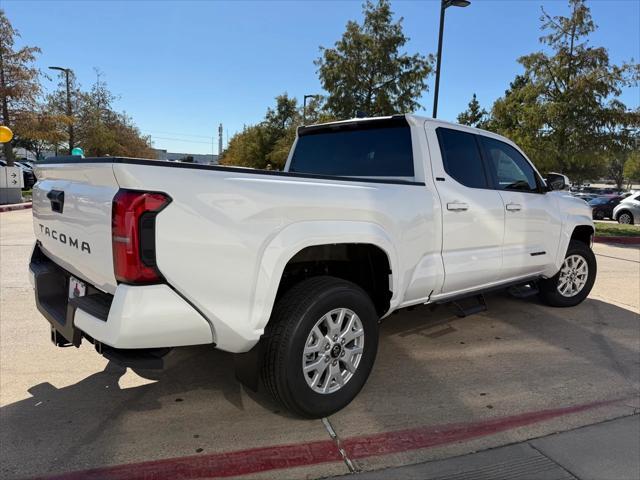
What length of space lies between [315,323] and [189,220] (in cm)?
100

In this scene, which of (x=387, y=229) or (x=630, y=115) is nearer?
(x=387, y=229)

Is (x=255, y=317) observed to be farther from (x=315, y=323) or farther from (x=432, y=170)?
(x=432, y=170)

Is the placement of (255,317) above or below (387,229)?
below

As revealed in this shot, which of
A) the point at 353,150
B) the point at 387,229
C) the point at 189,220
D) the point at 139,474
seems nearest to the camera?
the point at 189,220

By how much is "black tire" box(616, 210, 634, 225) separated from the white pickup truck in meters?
18.9

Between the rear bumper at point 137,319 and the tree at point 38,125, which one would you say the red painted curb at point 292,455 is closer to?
the rear bumper at point 137,319

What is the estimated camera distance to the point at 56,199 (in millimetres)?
Answer: 2840

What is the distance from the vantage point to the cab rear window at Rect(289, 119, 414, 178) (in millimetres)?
3891

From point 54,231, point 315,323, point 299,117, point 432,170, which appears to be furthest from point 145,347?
point 299,117

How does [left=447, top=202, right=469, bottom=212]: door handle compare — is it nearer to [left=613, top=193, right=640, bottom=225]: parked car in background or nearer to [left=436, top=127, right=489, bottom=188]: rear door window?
[left=436, top=127, right=489, bottom=188]: rear door window

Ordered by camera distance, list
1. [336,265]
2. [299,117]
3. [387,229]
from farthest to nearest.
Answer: [299,117] → [336,265] → [387,229]

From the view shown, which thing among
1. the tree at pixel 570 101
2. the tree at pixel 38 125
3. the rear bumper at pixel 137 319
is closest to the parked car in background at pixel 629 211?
the tree at pixel 570 101

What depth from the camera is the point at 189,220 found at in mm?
2291

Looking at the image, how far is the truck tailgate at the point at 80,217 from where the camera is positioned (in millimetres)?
2352
